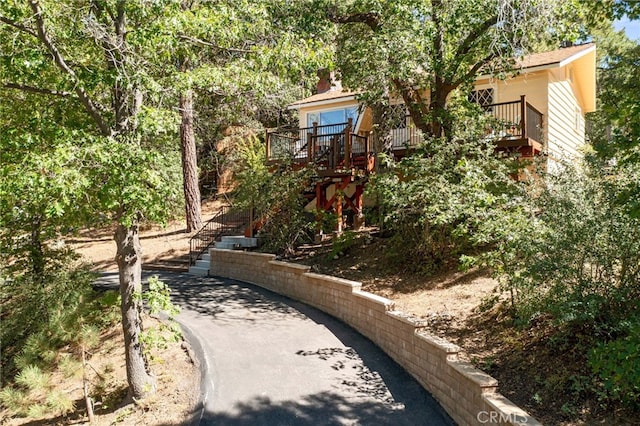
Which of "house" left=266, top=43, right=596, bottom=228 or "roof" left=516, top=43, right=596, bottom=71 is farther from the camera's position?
"roof" left=516, top=43, right=596, bottom=71

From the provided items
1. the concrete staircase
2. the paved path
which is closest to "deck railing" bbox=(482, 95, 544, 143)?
the paved path

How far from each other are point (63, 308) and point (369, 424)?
663 centimetres

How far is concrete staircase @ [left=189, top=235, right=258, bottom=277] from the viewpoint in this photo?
1456cm

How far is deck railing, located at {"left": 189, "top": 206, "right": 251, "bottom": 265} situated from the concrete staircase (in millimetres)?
391

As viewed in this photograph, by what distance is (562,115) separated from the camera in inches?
635

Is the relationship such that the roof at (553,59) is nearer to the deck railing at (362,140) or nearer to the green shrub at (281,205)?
the deck railing at (362,140)

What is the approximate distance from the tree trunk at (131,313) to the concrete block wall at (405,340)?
376cm

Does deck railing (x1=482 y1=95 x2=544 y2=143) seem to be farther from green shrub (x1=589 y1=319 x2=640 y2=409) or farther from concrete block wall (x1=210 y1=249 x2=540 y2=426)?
green shrub (x1=589 y1=319 x2=640 y2=409)

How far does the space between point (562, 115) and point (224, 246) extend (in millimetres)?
12596

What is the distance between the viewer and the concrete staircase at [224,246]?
14.6 metres

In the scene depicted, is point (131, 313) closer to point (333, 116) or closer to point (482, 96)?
point (482, 96)

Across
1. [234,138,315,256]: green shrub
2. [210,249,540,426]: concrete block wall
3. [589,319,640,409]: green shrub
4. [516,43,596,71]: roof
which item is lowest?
[210,249,540,426]: concrete block wall

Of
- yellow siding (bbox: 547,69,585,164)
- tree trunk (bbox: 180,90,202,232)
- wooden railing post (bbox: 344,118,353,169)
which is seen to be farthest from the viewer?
tree trunk (bbox: 180,90,202,232)

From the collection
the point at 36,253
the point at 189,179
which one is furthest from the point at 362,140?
the point at 36,253
